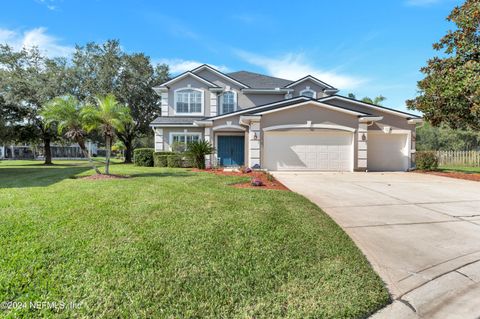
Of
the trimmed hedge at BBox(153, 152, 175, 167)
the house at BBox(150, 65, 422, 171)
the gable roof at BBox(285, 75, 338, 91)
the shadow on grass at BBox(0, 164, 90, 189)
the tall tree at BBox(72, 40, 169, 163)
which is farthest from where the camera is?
the tall tree at BBox(72, 40, 169, 163)

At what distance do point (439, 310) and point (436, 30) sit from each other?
16791mm

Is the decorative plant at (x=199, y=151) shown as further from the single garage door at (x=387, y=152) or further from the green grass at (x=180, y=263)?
the single garage door at (x=387, y=152)

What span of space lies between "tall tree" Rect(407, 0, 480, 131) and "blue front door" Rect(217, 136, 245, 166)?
37.5ft

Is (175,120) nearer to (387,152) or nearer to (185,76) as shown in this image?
(185,76)

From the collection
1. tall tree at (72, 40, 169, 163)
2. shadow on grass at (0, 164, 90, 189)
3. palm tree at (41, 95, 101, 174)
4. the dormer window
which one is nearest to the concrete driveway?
palm tree at (41, 95, 101, 174)

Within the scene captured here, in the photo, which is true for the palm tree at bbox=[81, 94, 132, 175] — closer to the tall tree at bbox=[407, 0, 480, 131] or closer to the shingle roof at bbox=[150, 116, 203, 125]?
the shingle roof at bbox=[150, 116, 203, 125]

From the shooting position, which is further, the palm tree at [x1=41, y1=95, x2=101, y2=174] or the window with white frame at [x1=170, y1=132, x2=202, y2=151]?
the window with white frame at [x1=170, y1=132, x2=202, y2=151]

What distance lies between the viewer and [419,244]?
425 centimetres

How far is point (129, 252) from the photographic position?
347cm

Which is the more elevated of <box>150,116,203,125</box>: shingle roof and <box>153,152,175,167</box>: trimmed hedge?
<box>150,116,203,125</box>: shingle roof

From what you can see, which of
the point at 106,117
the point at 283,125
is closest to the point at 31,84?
the point at 106,117

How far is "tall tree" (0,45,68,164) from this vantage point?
73.3 ft

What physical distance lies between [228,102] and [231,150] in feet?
15.1

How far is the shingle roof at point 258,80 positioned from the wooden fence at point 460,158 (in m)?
16.1
